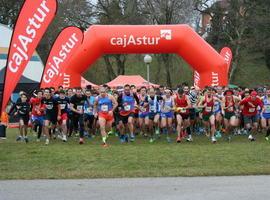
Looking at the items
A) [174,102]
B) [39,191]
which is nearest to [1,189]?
[39,191]

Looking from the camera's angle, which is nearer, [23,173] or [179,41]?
[23,173]

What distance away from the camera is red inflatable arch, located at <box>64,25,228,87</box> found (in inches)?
775

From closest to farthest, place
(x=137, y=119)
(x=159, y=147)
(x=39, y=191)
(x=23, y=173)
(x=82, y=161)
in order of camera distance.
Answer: (x=39, y=191) → (x=23, y=173) → (x=82, y=161) → (x=159, y=147) → (x=137, y=119)

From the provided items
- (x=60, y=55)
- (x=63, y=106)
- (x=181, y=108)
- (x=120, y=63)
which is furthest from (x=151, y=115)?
(x=120, y=63)

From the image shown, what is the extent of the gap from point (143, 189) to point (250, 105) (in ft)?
31.5

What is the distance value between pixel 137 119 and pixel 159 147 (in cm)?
393

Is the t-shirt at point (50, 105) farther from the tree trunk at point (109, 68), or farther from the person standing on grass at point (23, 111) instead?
the tree trunk at point (109, 68)

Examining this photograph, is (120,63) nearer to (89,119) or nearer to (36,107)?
(89,119)

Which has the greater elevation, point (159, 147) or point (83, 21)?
point (83, 21)

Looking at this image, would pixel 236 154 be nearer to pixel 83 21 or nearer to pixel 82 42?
pixel 82 42

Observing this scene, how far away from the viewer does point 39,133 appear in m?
17.2

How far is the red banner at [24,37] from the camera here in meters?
14.7

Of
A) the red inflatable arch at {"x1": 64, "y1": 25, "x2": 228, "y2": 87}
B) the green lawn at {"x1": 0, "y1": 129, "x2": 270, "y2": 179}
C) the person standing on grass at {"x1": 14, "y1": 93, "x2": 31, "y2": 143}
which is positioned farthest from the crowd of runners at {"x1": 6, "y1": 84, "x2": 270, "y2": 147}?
the red inflatable arch at {"x1": 64, "y1": 25, "x2": 228, "y2": 87}

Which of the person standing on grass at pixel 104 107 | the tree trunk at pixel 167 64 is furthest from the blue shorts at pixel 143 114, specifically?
the tree trunk at pixel 167 64
